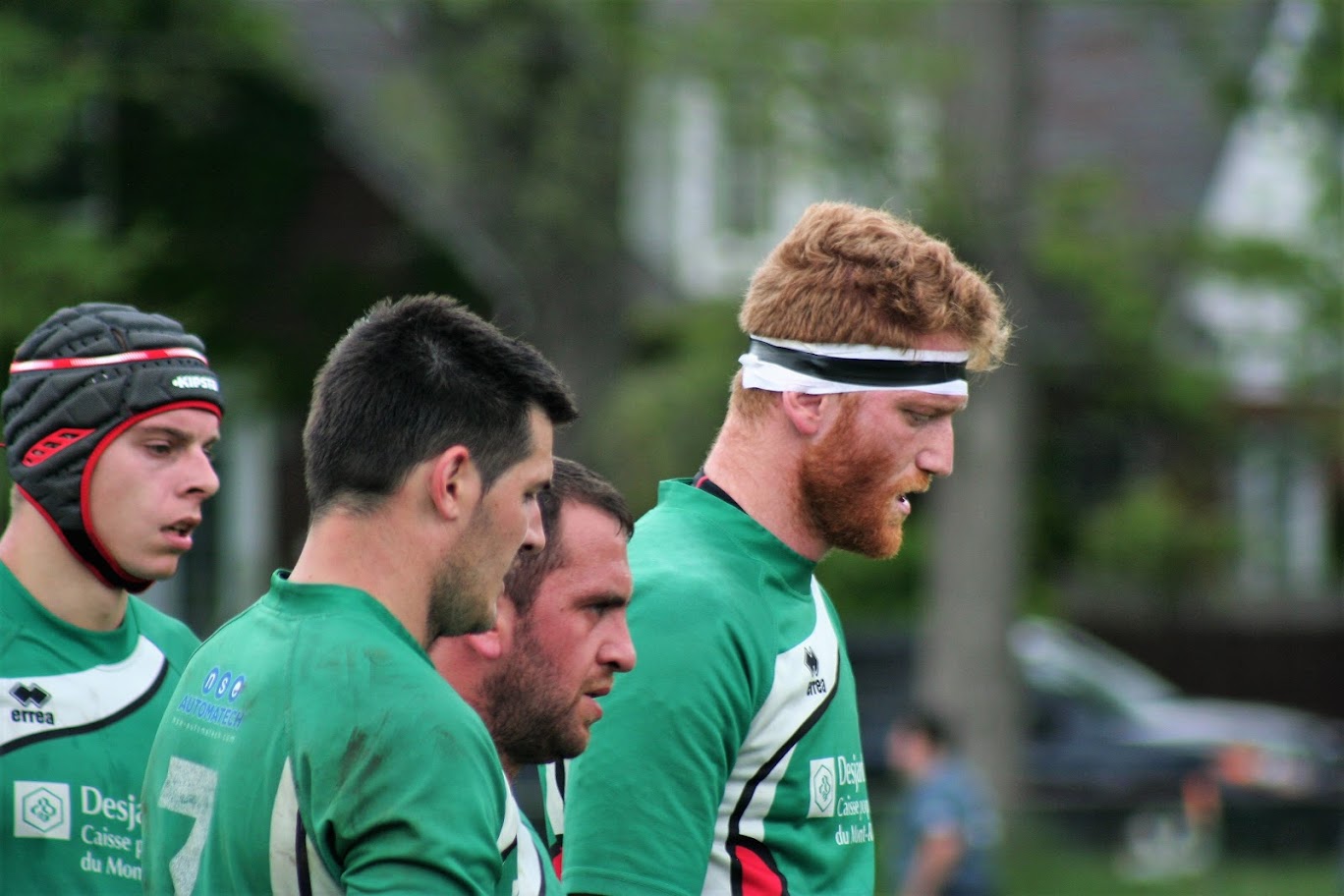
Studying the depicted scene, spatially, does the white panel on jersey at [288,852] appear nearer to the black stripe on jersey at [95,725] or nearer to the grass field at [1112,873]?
the black stripe on jersey at [95,725]

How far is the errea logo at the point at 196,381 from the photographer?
3754mm

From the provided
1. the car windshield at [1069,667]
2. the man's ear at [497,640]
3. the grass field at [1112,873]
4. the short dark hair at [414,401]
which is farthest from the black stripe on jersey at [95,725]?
the car windshield at [1069,667]

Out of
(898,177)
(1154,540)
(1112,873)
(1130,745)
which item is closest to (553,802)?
(1112,873)

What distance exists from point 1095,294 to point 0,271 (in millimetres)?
9237

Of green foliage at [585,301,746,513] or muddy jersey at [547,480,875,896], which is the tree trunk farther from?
muddy jersey at [547,480,875,896]

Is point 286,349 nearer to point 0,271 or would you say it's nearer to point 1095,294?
point 0,271

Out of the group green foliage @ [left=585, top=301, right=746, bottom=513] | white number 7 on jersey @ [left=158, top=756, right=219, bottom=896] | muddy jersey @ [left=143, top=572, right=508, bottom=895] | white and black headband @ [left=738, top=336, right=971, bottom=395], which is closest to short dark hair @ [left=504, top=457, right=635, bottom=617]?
white and black headband @ [left=738, top=336, right=971, bottom=395]

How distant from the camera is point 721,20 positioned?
46.2 feet

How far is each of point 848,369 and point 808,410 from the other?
105 mm

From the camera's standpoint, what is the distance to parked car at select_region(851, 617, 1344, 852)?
15047 millimetres

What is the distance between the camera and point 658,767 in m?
2.97

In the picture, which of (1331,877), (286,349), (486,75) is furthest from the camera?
(286,349)

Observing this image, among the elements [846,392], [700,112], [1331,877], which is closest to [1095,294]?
[700,112]

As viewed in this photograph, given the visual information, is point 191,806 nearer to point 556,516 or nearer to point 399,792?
point 399,792
